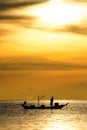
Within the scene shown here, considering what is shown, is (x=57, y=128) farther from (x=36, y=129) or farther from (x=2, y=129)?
(x=2, y=129)

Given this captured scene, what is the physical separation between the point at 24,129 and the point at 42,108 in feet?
354

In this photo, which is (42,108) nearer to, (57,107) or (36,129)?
(57,107)

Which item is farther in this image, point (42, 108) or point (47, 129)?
Result: point (42, 108)

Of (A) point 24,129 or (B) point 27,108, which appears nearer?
(A) point 24,129

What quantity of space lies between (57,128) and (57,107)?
105 metres

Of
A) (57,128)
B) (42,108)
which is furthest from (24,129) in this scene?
(42,108)

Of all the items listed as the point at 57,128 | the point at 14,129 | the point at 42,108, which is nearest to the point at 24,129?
the point at 14,129

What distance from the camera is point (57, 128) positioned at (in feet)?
301

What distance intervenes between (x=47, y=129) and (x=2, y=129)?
889 centimetres

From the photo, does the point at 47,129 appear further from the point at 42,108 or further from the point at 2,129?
the point at 42,108

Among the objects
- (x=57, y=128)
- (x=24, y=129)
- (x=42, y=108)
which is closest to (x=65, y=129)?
(x=57, y=128)

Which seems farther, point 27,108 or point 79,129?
point 27,108

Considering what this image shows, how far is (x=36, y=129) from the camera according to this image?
88125 mm

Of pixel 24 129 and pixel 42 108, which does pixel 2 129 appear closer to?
pixel 24 129
